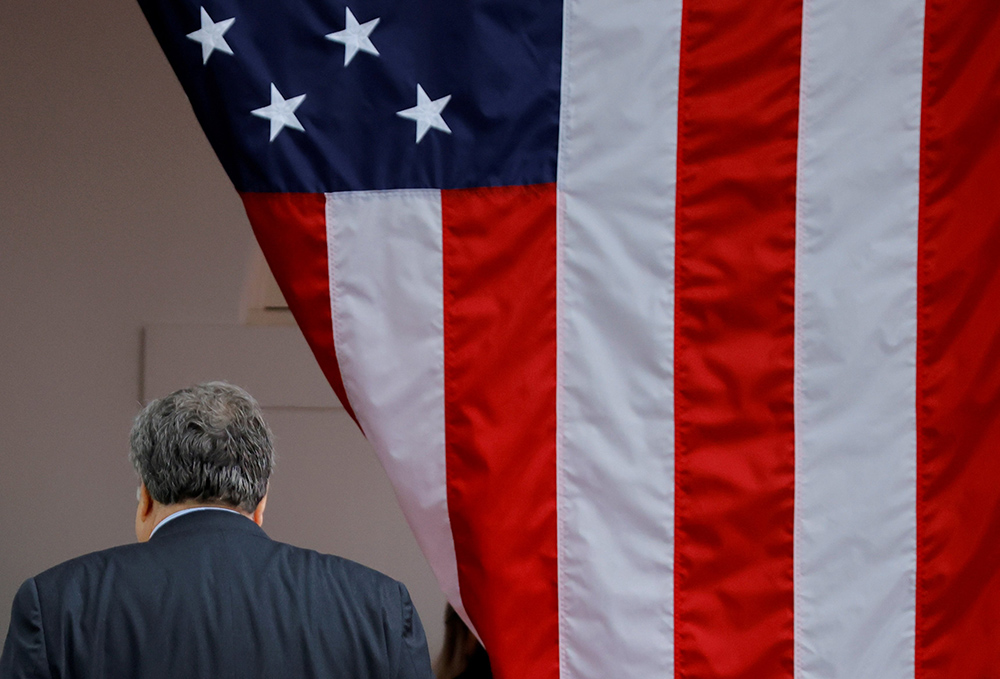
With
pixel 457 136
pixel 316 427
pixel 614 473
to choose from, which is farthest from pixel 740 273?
pixel 316 427

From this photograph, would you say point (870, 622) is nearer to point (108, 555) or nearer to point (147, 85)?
point (108, 555)

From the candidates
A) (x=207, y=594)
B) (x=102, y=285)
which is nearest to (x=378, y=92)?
(x=207, y=594)

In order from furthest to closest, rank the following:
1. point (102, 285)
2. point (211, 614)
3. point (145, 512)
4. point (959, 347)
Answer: point (102, 285)
point (959, 347)
point (145, 512)
point (211, 614)

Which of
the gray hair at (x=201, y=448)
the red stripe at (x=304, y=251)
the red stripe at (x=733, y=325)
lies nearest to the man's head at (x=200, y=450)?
the gray hair at (x=201, y=448)

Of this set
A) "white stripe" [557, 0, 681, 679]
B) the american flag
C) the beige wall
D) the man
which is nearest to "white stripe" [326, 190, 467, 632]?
the american flag

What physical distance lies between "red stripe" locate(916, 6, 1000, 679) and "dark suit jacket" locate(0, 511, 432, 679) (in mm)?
784

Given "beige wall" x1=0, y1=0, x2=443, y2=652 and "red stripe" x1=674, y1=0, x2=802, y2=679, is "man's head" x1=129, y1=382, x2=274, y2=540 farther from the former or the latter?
"beige wall" x1=0, y1=0, x2=443, y2=652

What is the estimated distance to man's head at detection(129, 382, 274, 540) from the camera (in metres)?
1.28

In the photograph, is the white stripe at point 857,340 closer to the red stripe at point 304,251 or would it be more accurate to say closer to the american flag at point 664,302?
the american flag at point 664,302

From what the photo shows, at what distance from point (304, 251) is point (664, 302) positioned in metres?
0.54

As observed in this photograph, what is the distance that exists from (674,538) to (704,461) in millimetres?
123

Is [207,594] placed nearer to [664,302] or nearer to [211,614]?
[211,614]

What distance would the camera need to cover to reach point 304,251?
162cm

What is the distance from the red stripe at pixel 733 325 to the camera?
5.30ft
